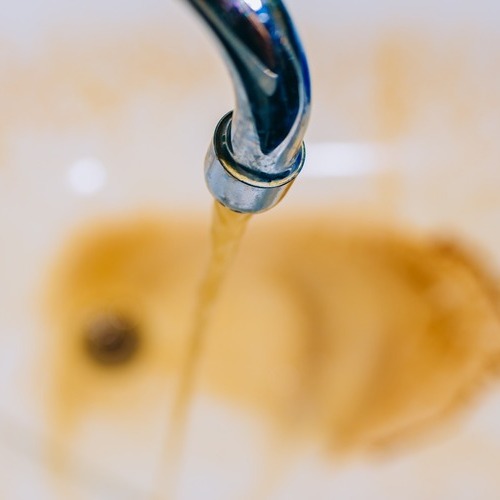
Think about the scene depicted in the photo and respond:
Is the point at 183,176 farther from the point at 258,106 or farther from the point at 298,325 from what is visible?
the point at 258,106

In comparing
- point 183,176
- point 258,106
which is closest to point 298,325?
point 183,176

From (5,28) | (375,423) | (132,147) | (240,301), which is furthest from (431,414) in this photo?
(5,28)

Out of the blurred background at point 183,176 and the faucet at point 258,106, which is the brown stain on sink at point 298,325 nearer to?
the blurred background at point 183,176

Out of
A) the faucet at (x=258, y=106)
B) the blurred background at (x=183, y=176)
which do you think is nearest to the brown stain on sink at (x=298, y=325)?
the blurred background at (x=183, y=176)

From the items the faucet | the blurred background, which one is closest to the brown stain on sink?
the blurred background

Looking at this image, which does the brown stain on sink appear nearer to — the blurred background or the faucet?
the blurred background
